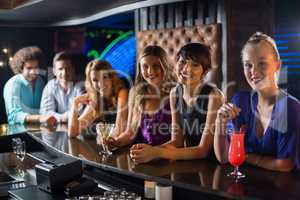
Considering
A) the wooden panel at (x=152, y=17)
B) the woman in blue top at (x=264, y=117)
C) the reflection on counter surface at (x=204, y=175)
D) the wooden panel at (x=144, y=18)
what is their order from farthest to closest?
the wooden panel at (x=144, y=18)
the wooden panel at (x=152, y=17)
the woman in blue top at (x=264, y=117)
the reflection on counter surface at (x=204, y=175)

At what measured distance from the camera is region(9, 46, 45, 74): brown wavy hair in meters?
5.45

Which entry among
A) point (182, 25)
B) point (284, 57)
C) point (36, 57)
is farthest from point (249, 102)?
point (36, 57)

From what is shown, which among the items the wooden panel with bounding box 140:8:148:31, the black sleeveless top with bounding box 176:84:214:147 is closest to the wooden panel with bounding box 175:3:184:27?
the wooden panel with bounding box 140:8:148:31

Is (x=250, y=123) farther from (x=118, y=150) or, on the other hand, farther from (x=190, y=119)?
(x=118, y=150)

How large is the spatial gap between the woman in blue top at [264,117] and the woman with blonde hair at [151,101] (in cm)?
51

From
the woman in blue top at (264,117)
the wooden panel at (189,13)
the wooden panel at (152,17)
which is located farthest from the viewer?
the wooden panel at (152,17)

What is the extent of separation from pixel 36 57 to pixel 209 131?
4.67m

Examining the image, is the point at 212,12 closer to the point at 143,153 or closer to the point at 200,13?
the point at 200,13

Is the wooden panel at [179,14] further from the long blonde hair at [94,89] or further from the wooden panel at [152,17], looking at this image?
the long blonde hair at [94,89]

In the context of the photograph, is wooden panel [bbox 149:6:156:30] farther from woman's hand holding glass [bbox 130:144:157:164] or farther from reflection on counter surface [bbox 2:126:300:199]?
woman's hand holding glass [bbox 130:144:157:164]

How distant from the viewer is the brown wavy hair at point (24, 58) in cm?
545

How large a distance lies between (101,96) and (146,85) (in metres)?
0.66

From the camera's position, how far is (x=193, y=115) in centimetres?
221

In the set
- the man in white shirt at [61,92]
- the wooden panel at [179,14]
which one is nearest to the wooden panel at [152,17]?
the wooden panel at [179,14]
